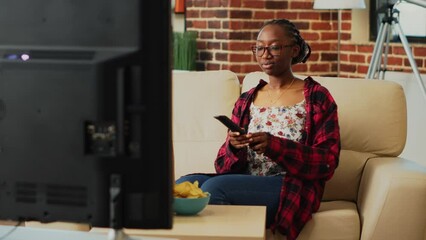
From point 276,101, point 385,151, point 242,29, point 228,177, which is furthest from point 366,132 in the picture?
point 242,29

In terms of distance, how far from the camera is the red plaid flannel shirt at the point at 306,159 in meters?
3.60

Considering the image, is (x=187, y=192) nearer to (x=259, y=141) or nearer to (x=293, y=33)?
(x=259, y=141)

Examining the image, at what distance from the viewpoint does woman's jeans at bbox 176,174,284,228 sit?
3.63m

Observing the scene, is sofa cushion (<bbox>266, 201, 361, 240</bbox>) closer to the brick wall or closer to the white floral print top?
the white floral print top

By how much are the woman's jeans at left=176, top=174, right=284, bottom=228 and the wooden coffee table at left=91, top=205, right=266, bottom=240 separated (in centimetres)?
40

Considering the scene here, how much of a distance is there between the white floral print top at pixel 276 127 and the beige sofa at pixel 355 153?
0.92 ft

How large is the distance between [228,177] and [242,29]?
2.70 metres

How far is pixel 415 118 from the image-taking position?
5641mm

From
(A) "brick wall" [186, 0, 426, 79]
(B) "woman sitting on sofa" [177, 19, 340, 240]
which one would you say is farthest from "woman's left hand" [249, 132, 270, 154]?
(A) "brick wall" [186, 0, 426, 79]

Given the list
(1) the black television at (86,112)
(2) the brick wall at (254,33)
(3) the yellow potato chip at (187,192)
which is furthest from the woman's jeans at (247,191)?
(2) the brick wall at (254,33)

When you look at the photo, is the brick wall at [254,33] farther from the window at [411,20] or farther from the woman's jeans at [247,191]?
the woman's jeans at [247,191]

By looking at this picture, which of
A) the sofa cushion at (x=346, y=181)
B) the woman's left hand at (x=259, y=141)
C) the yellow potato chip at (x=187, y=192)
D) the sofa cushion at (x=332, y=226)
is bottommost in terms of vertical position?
the sofa cushion at (x=332, y=226)

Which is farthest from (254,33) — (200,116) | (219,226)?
(219,226)

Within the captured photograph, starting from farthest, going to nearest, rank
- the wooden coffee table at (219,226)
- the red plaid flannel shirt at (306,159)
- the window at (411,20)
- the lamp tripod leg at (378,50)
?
the window at (411,20)
the lamp tripod leg at (378,50)
the red plaid flannel shirt at (306,159)
the wooden coffee table at (219,226)
